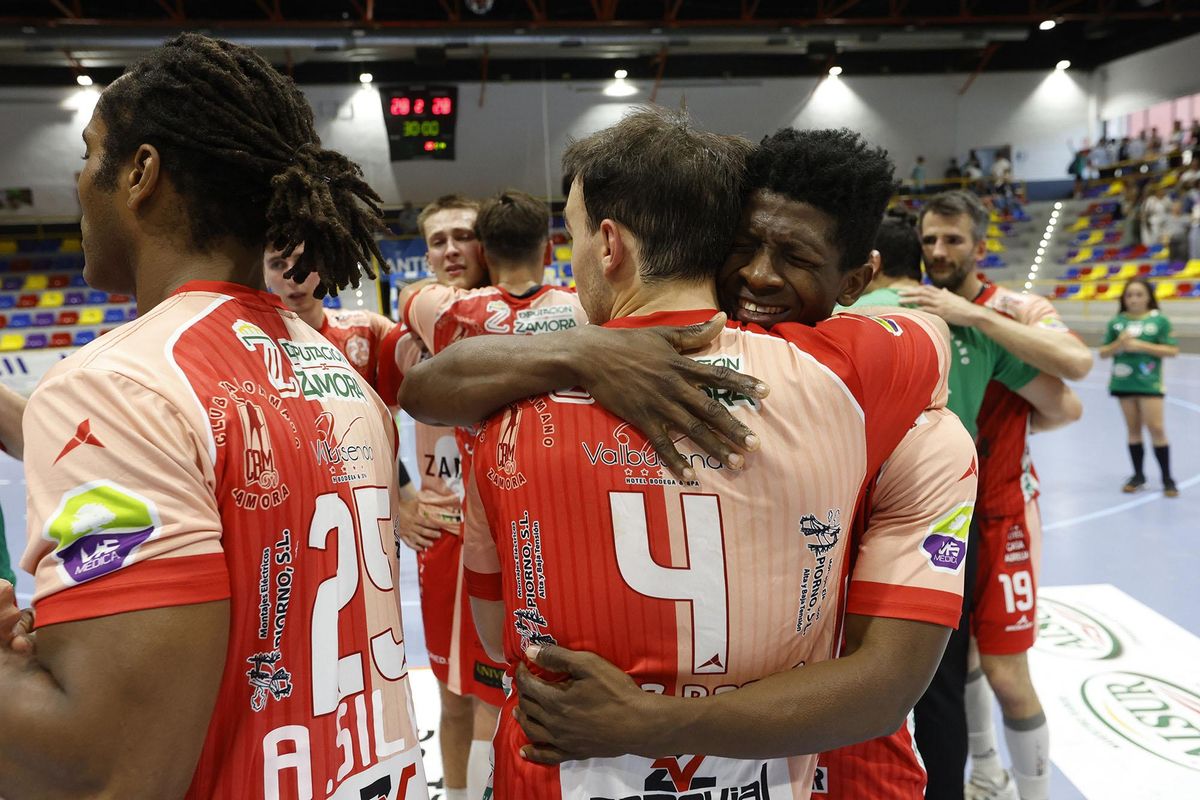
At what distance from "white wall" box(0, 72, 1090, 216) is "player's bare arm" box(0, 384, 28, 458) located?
48.4 ft

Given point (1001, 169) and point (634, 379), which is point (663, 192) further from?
point (1001, 169)

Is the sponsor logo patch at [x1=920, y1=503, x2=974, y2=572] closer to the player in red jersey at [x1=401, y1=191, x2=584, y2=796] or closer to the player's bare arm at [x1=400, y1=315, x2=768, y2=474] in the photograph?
the player's bare arm at [x1=400, y1=315, x2=768, y2=474]

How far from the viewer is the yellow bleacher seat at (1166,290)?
15245 mm

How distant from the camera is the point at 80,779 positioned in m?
0.96

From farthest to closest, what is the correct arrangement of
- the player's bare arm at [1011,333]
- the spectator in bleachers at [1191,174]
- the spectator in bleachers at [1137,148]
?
1. the spectator in bleachers at [1137,148]
2. the spectator in bleachers at [1191,174]
3. the player's bare arm at [1011,333]

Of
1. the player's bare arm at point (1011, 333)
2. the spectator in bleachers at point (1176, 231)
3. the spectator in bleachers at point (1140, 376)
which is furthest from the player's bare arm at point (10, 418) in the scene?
the spectator in bleachers at point (1176, 231)

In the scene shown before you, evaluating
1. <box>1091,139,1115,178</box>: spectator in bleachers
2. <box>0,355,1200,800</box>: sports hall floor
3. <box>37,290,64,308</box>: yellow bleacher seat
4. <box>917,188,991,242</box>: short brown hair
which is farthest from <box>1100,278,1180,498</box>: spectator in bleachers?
<box>37,290,64,308</box>: yellow bleacher seat

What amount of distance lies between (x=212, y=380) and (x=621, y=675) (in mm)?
690

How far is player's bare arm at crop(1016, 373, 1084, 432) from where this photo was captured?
3.01m

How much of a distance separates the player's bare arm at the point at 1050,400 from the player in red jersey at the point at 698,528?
1.91 metres

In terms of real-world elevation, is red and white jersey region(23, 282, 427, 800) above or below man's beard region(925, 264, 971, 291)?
below

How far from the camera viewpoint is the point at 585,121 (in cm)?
1852

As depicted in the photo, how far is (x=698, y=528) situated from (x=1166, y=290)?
1748 cm

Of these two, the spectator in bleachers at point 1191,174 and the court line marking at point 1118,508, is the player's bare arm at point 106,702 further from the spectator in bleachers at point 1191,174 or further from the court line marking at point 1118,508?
the spectator in bleachers at point 1191,174
